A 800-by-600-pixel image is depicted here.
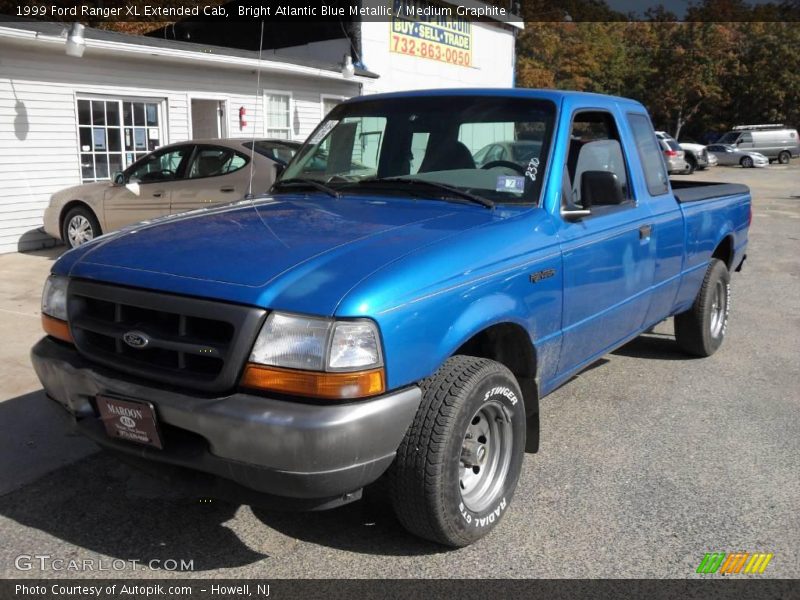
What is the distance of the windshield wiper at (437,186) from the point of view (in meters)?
3.71

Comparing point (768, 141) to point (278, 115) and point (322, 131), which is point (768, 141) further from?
point (322, 131)

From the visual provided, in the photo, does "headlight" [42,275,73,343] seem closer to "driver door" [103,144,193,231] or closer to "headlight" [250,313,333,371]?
"headlight" [250,313,333,371]

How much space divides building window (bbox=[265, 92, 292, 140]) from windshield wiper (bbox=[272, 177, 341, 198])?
10335 mm

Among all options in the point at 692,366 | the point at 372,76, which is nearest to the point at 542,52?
the point at 372,76

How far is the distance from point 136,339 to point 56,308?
65 centimetres

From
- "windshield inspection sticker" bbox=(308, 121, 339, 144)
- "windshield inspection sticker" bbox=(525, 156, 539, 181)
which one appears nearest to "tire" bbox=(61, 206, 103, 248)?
"windshield inspection sticker" bbox=(308, 121, 339, 144)

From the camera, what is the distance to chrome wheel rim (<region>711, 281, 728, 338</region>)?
6105 millimetres

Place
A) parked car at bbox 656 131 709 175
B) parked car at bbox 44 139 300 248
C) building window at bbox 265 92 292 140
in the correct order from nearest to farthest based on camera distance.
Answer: parked car at bbox 44 139 300 248 < building window at bbox 265 92 292 140 < parked car at bbox 656 131 709 175

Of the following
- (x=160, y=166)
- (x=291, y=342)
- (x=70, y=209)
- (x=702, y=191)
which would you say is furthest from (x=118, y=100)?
(x=291, y=342)

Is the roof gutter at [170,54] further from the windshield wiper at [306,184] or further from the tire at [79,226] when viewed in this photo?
the windshield wiper at [306,184]

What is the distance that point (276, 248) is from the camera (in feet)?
10.00

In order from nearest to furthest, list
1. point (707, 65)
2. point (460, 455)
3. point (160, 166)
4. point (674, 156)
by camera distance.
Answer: point (460, 455) → point (160, 166) → point (674, 156) → point (707, 65)

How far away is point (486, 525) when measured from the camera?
3.25 m

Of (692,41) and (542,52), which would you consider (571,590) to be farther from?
(692,41)
